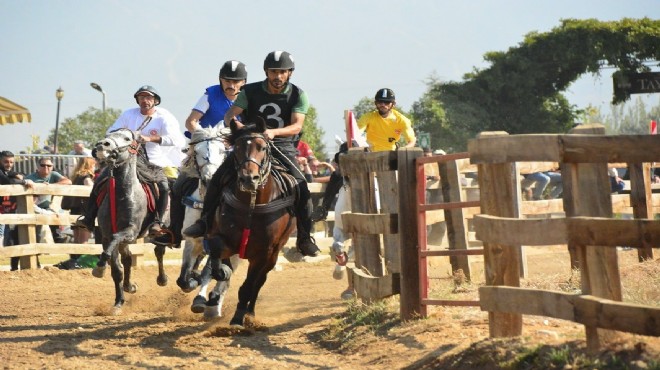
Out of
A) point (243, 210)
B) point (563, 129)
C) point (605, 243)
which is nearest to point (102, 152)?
point (243, 210)

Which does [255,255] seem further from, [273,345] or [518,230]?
[518,230]

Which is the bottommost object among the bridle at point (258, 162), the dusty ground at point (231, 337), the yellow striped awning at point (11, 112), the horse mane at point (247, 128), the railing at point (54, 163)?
the dusty ground at point (231, 337)

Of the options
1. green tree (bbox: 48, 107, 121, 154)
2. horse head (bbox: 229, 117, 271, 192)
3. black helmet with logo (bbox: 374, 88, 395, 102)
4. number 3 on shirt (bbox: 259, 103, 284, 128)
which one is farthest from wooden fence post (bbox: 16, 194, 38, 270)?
green tree (bbox: 48, 107, 121, 154)

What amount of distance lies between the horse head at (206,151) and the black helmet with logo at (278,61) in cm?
100

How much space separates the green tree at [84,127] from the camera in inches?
2074

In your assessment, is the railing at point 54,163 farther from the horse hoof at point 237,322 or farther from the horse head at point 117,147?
the horse hoof at point 237,322

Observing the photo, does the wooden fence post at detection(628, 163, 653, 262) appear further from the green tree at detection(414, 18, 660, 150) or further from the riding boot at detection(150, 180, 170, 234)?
the green tree at detection(414, 18, 660, 150)

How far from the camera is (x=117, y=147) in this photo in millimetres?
12789

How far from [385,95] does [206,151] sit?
13.0 ft

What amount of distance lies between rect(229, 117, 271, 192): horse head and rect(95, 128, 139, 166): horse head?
8.54 ft

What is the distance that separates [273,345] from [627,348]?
423 cm

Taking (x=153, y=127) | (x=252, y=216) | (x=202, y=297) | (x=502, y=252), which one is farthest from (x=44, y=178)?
(x=502, y=252)

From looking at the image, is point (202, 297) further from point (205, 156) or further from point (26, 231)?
point (26, 231)

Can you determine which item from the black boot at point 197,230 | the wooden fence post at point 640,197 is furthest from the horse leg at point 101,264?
the wooden fence post at point 640,197
